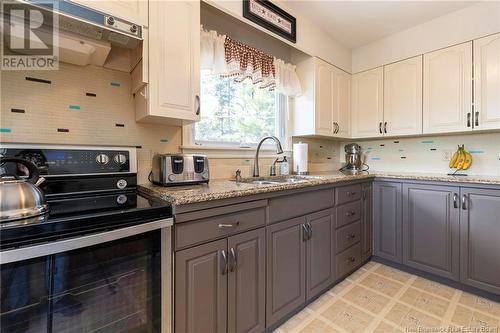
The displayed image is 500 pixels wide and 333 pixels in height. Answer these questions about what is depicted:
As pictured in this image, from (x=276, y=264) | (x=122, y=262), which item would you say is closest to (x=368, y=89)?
(x=276, y=264)

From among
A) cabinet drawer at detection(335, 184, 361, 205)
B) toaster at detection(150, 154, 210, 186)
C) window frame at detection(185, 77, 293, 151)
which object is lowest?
cabinet drawer at detection(335, 184, 361, 205)

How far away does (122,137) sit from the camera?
147cm

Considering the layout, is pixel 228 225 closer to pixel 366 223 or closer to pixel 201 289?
pixel 201 289

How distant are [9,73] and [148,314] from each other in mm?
1304

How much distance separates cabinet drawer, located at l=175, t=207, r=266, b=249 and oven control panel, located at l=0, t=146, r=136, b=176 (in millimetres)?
557

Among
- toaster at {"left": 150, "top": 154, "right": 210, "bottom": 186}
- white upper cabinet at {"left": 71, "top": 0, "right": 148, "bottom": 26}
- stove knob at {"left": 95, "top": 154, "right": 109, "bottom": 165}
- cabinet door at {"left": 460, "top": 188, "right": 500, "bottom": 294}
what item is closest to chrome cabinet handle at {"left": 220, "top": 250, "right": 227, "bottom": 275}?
toaster at {"left": 150, "top": 154, "right": 210, "bottom": 186}

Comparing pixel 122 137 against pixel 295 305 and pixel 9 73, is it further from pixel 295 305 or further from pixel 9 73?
pixel 295 305

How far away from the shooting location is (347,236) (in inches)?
81.0

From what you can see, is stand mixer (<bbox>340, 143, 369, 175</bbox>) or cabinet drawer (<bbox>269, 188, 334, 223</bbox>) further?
stand mixer (<bbox>340, 143, 369, 175</bbox>)

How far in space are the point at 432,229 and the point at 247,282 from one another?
177 cm

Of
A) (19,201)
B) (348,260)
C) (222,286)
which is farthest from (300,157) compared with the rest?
(19,201)

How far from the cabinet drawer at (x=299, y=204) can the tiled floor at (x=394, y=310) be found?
705mm

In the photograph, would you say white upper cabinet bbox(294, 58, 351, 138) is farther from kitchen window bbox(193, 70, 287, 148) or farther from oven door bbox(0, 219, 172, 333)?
oven door bbox(0, 219, 172, 333)

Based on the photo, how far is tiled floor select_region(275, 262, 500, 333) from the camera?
1.52 metres
